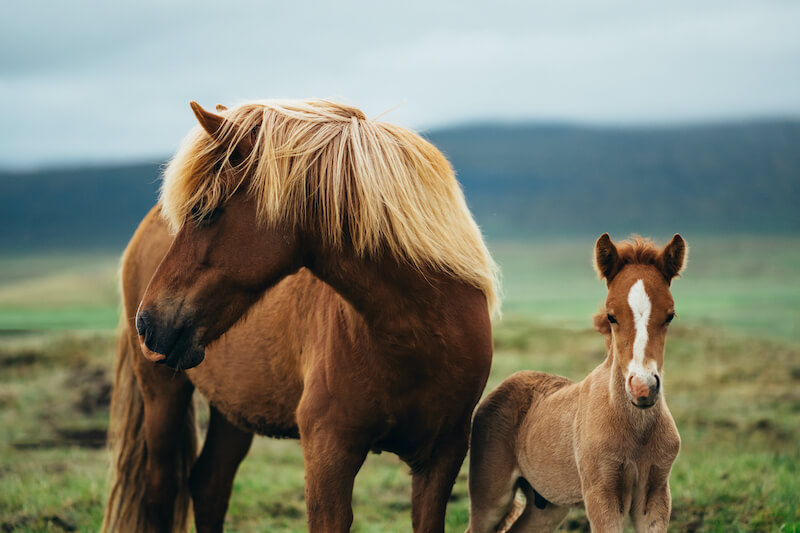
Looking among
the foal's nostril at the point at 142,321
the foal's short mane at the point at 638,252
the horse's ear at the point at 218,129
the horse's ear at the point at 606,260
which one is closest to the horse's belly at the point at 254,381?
the foal's nostril at the point at 142,321

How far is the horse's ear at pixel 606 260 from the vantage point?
3027 millimetres

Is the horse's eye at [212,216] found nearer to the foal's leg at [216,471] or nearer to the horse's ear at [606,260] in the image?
the horse's ear at [606,260]

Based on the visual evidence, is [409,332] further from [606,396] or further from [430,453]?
[606,396]

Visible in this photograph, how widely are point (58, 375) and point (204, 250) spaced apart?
996cm

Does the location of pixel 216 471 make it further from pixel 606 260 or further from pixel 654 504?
pixel 606 260

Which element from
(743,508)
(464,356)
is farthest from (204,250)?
(743,508)

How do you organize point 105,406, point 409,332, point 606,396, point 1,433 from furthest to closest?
point 105,406
point 1,433
point 606,396
point 409,332

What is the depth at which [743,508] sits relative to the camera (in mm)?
4961

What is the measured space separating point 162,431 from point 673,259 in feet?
10.1

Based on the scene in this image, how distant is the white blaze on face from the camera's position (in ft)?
9.21

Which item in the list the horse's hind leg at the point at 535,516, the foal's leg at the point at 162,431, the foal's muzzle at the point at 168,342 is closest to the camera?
the foal's muzzle at the point at 168,342

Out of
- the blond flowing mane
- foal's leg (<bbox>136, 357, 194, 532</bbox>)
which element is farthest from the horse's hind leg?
foal's leg (<bbox>136, 357, 194, 532</bbox>)

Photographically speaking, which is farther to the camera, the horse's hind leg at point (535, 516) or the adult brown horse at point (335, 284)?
the horse's hind leg at point (535, 516)

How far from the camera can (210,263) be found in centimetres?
273
